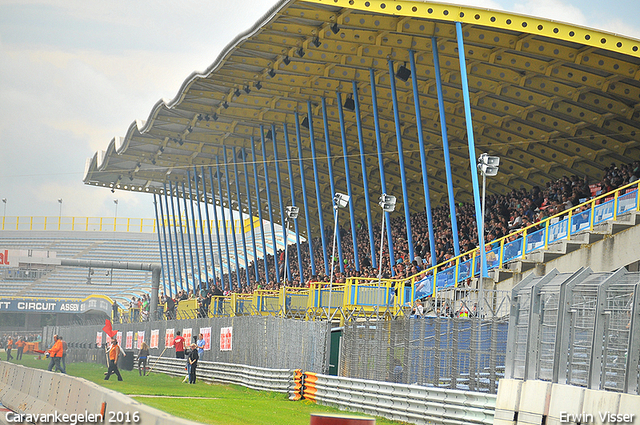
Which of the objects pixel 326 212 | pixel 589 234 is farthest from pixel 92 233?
pixel 589 234

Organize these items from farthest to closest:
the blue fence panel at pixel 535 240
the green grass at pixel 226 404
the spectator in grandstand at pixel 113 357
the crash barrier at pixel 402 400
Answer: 1. the spectator in grandstand at pixel 113 357
2. the blue fence panel at pixel 535 240
3. the green grass at pixel 226 404
4. the crash barrier at pixel 402 400

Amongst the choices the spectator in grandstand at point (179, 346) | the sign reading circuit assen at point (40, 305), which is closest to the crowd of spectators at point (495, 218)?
the spectator in grandstand at point (179, 346)

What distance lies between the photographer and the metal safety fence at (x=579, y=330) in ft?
32.6

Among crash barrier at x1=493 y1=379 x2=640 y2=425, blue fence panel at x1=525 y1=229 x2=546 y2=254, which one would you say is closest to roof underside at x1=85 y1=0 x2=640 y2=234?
blue fence panel at x1=525 y1=229 x2=546 y2=254

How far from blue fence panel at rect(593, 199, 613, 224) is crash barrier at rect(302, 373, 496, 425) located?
8049mm

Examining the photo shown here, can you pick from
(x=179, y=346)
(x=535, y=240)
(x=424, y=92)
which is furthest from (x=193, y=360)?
(x=424, y=92)

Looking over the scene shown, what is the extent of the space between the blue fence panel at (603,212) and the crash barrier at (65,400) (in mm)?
14488

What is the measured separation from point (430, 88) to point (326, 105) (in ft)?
22.8

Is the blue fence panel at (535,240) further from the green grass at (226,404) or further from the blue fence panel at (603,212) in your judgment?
the green grass at (226,404)

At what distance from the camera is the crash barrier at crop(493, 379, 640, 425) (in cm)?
921

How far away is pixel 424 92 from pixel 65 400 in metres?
27.0

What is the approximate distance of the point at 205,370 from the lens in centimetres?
3200

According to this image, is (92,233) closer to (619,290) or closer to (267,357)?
(267,357)

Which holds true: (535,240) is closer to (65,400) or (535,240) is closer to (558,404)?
(558,404)
